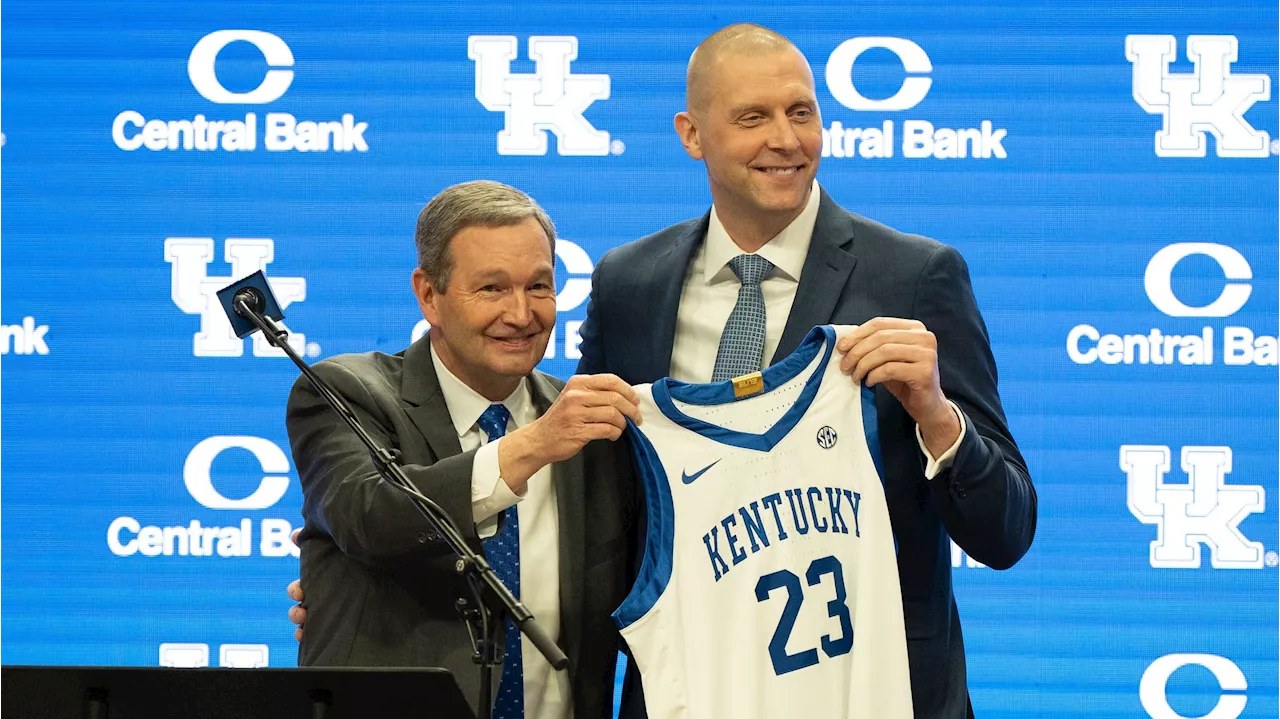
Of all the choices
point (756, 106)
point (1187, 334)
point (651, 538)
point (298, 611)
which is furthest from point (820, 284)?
point (1187, 334)

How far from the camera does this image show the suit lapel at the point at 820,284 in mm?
2727

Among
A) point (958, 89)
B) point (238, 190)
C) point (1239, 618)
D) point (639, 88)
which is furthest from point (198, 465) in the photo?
point (1239, 618)

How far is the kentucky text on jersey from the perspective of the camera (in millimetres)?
2547

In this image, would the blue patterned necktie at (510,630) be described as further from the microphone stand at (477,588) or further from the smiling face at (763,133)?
the smiling face at (763,133)

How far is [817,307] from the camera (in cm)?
273

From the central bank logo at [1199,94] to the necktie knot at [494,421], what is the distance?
2.38 m

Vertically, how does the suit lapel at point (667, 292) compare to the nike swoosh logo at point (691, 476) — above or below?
above

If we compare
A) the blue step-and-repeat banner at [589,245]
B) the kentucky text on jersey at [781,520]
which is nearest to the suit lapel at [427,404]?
the kentucky text on jersey at [781,520]

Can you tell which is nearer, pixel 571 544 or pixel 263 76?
pixel 571 544

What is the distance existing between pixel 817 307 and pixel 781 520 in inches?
17.4

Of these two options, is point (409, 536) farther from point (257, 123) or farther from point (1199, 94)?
point (1199, 94)

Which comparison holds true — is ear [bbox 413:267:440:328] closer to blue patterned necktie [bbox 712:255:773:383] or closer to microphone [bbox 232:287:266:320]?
microphone [bbox 232:287:266:320]

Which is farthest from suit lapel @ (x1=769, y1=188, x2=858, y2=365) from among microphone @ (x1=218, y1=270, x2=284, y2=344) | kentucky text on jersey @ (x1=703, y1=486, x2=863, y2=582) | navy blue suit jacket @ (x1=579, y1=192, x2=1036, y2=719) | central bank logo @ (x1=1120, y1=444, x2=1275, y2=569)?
central bank logo @ (x1=1120, y1=444, x2=1275, y2=569)

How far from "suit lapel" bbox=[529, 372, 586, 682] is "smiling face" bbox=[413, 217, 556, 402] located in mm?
210
